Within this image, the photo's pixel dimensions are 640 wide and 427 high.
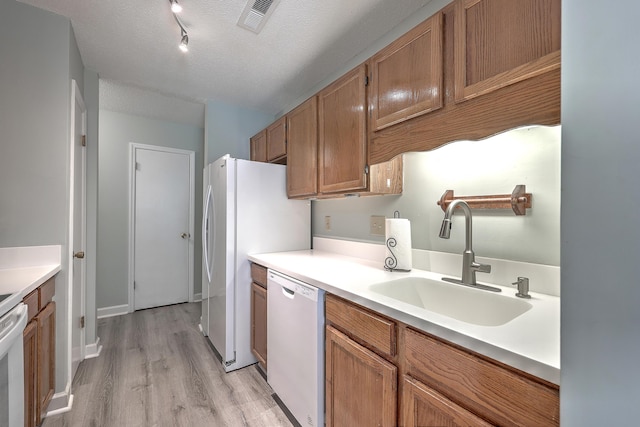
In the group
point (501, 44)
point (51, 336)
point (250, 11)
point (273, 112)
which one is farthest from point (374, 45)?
point (51, 336)

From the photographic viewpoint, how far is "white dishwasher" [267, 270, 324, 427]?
1320 mm

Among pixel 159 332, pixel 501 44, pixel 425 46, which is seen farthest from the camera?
pixel 159 332

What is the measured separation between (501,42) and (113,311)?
418 centimetres

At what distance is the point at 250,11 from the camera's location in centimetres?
158

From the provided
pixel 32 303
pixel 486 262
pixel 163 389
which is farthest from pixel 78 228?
pixel 486 262

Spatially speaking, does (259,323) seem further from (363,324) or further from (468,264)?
(468,264)

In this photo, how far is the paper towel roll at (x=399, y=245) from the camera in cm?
150

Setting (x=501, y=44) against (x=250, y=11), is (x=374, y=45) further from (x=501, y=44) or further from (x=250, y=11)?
(x=501, y=44)

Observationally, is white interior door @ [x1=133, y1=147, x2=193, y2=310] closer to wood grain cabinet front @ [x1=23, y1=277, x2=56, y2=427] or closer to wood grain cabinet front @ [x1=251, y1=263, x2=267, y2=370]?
Answer: wood grain cabinet front @ [x1=23, y1=277, x2=56, y2=427]

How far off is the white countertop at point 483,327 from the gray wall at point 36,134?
5.02 ft

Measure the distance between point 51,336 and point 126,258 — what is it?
6.18 ft

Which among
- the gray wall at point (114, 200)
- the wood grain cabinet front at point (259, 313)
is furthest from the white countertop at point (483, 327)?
the gray wall at point (114, 200)

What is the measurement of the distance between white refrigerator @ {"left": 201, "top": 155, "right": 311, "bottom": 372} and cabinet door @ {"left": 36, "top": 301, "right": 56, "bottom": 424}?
972 millimetres

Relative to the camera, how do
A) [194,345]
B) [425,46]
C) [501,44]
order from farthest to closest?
[194,345] → [425,46] → [501,44]
